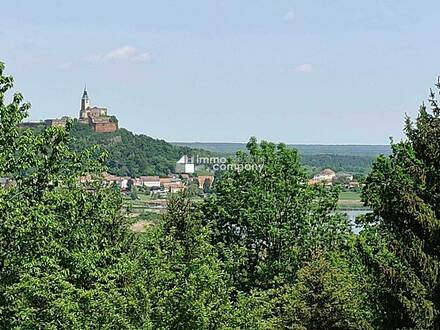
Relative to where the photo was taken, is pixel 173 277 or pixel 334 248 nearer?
pixel 173 277

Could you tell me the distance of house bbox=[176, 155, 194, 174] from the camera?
90.1 metres

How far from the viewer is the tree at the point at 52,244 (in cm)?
1683

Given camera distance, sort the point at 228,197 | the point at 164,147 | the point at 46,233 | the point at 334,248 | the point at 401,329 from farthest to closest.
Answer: the point at 164,147 → the point at 228,197 → the point at 334,248 → the point at 46,233 → the point at 401,329

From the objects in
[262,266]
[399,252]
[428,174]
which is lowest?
[262,266]

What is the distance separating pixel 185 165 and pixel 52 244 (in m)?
74.2

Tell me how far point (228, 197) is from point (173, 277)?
1282 cm

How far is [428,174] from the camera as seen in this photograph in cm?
1714

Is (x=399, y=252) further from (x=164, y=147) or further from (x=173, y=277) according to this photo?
(x=164, y=147)

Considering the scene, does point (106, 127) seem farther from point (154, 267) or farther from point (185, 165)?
point (154, 267)

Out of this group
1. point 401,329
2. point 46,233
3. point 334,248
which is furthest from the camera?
point 334,248

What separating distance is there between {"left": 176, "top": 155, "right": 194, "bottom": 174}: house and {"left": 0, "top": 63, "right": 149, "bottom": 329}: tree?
6757 cm

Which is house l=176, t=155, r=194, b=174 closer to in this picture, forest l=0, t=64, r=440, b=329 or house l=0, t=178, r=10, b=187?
forest l=0, t=64, r=440, b=329

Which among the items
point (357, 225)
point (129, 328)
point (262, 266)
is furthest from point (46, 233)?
point (357, 225)

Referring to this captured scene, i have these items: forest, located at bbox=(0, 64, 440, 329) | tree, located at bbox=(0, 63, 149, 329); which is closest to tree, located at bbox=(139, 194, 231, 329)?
forest, located at bbox=(0, 64, 440, 329)
